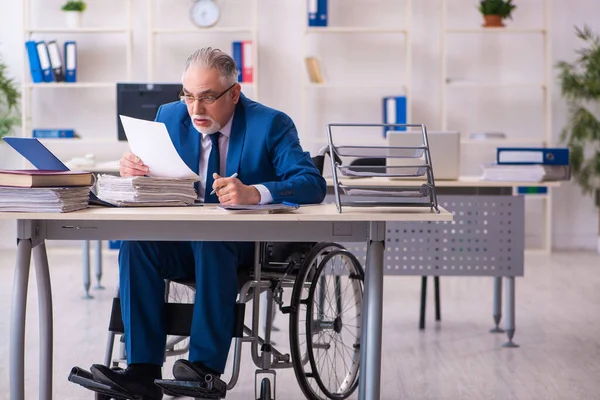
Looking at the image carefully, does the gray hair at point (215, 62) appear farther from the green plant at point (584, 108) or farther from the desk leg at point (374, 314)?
the green plant at point (584, 108)

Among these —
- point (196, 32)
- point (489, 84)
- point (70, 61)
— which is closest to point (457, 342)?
point (489, 84)

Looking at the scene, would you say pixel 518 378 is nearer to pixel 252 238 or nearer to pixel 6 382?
pixel 252 238

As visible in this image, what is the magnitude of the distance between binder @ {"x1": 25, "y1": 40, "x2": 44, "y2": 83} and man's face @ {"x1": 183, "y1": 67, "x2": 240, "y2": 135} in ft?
12.8

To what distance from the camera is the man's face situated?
100 inches

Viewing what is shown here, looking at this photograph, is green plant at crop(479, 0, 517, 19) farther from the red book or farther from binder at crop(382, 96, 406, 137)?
the red book

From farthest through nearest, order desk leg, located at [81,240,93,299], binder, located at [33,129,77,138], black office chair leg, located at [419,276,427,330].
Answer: binder, located at [33,129,77,138] < desk leg, located at [81,240,93,299] < black office chair leg, located at [419,276,427,330]

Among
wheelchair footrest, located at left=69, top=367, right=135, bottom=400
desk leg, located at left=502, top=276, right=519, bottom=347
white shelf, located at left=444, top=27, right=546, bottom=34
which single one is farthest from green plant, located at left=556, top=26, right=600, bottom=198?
wheelchair footrest, located at left=69, top=367, right=135, bottom=400

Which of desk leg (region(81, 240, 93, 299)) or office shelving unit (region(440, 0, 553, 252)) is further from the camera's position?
office shelving unit (region(440, 0, 553, 252))

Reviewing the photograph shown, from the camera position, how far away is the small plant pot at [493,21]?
20.4 ft

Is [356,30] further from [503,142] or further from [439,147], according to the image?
[439,147]

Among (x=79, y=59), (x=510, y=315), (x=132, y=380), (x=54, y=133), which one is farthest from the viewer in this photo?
(x=79, y=59)

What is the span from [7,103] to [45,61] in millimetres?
460

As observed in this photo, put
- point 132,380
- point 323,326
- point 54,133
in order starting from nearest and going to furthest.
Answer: point 132,380
point 323,326
point 54,133

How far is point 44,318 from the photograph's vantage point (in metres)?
2.42
